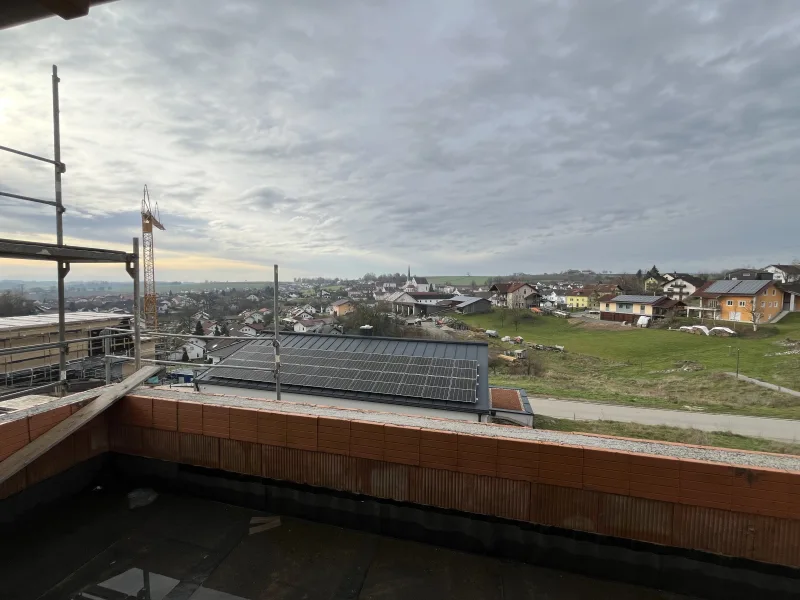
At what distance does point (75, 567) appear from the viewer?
2.12 metres

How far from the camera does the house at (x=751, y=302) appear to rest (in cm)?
3712

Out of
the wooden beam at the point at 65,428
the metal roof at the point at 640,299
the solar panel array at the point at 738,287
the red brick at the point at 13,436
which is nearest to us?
Result: the wooden beam at the point at 65,428

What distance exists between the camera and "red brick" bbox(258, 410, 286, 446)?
8.51 ft

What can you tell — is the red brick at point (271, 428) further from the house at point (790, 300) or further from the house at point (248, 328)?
the house at point (790, 300)

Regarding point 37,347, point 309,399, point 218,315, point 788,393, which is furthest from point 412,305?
point 37,347

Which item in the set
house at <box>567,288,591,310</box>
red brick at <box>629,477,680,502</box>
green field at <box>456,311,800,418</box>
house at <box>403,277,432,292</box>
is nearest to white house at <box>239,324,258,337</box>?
green field at <box>456,311,800,418</box>

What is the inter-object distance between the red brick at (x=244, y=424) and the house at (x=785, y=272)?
8122 centimetres

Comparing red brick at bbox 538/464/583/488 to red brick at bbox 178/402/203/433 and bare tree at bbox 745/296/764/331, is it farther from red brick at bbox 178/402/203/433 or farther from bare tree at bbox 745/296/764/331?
bare tree at bbox 745/296/764/331

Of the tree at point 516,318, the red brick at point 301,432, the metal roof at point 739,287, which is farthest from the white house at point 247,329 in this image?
the metal roof at point 739,287

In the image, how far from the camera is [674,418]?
13578 mm

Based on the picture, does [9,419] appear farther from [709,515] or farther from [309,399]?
[309,399]

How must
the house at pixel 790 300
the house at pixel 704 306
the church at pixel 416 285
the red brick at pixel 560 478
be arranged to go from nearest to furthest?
1. the red brick at pixel 560 478
2. the house at pixel 790 300
3. the house at pixel 704 306
4. the church at pixel 416 285

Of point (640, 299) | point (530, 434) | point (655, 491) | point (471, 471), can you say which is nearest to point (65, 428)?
point (471, 471)

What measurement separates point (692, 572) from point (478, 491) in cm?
116
